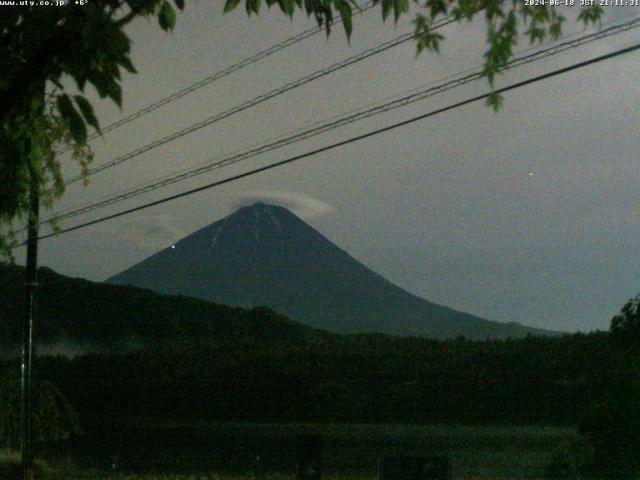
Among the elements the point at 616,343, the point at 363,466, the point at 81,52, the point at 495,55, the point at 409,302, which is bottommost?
the point at 363,466

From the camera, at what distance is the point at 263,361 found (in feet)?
151

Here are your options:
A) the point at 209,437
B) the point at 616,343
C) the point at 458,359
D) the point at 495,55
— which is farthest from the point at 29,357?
the point at 458,359

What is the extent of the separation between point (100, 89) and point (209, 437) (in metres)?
30.2

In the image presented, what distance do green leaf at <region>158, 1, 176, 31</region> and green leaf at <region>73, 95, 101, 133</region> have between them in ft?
2.21

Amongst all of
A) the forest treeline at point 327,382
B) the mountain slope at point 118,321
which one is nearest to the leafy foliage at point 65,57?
the forest treeline at point 327,382

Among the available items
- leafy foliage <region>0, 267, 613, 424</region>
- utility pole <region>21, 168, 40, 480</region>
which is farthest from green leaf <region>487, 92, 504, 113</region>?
leafy foliage <region>0, 267, 613, 424</region>

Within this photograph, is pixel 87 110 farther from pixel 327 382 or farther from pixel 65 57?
pixel 327 382

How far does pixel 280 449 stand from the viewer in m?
29.7

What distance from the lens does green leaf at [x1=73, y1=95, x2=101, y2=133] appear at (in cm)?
462

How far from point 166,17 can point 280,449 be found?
84.6ft

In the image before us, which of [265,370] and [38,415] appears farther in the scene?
[265,370]

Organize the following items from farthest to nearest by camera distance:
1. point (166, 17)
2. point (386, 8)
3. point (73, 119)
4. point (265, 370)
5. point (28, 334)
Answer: point (265, 370)
point (28, 334)
point (386, 8)
point (166, 17)
point (73, 119)

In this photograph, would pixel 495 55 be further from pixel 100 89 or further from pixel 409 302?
pixel 409 302

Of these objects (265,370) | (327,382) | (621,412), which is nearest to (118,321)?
(265,370)
